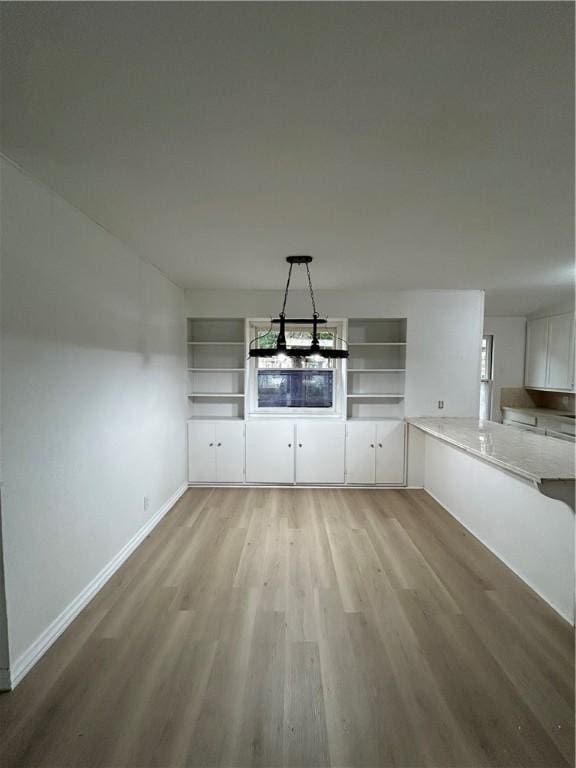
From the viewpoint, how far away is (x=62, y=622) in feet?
6.66

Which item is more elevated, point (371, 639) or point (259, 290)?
point (259, 290)

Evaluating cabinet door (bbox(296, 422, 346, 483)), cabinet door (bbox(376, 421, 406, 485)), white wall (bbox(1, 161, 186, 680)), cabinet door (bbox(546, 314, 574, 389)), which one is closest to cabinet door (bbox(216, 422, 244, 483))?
cabinet door (bbox(296, 422, 346, 483))

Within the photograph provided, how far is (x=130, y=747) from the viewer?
1423mm

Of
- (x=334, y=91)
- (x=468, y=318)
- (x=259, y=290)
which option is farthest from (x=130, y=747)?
(x=468, y=318)

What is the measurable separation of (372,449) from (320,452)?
66 cm

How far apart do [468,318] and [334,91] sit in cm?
385

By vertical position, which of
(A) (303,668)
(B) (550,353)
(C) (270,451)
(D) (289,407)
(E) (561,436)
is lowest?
(A) (303,668)

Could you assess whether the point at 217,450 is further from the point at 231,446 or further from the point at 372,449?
the point at 372,449

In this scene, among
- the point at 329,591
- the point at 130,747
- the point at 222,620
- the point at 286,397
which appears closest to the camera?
the point at 130,747

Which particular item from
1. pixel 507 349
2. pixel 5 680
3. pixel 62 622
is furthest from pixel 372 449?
pixel 5 680

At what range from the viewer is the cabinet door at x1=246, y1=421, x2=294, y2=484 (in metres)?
4.45

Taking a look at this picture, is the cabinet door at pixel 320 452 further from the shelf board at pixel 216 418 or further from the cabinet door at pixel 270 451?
the shelf board at pixel 216 418

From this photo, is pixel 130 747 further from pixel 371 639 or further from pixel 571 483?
pixel 571 483

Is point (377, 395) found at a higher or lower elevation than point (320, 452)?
higher
